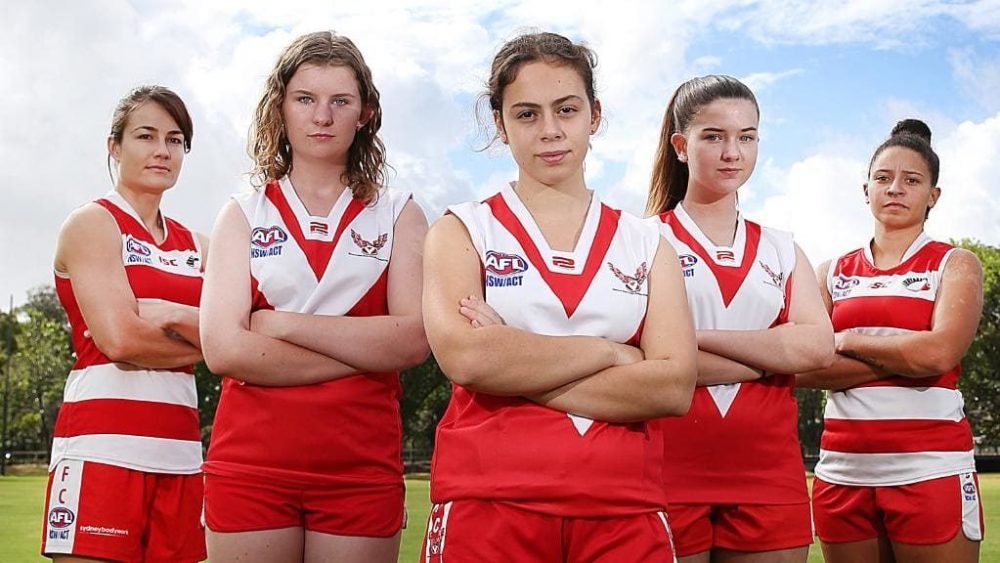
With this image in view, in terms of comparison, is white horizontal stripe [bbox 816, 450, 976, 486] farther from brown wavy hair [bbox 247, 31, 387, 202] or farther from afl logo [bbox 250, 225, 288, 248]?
afl logo [bbox 250, 225, 288, 248]

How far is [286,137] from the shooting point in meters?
4.18

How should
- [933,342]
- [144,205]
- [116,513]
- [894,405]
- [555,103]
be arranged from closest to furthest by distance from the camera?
[555,103] < [116,513] < [144,205] < [933,342] < [894,405]

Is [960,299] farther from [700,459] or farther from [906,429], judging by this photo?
[700,459]

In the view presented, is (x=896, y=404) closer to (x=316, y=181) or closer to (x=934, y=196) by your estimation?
(x=934, y=196)

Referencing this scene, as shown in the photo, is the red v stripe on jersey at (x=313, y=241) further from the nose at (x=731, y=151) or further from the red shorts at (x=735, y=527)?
the red shorts at (x=735, y=527)

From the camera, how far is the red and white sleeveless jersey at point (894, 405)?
17.3 feet

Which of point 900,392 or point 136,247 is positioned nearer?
point 136,247

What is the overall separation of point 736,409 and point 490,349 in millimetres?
1264

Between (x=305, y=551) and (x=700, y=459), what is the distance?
1439 millimetres

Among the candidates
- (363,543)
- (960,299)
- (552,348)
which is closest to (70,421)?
(363,543)

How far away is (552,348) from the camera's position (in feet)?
10.6

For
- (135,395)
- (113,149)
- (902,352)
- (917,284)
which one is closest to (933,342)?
(902,352)

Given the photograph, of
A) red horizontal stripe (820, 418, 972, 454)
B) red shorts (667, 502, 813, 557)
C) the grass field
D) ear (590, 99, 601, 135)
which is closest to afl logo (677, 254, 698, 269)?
ear (590, 99, 601, 135)

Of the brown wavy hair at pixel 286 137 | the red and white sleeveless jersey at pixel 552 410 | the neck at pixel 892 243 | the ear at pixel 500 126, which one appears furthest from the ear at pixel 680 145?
the neck at pixel 892 243
